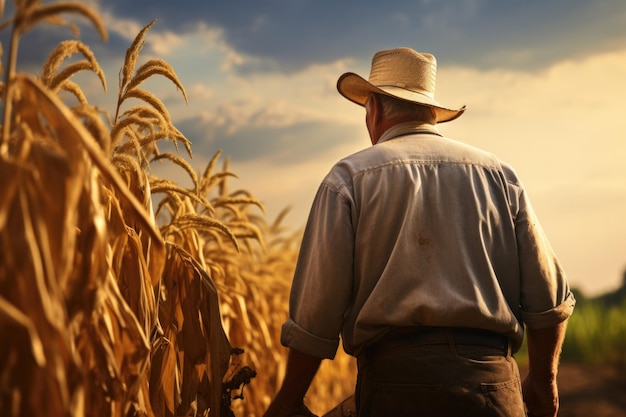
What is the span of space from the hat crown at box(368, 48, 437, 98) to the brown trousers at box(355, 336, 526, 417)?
1086 millimetres

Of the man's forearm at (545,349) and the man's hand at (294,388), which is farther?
the man's forearm at (545,349)

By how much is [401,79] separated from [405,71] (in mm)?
39

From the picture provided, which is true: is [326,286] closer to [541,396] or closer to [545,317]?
[545,317]

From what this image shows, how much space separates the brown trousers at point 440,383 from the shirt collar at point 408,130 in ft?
2.79

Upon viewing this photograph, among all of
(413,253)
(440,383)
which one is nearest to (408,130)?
(413,253)

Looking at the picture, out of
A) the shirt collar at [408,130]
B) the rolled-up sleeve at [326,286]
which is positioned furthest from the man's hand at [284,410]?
the shirt collar at [408,130]

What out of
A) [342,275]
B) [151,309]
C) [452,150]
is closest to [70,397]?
[151,309]

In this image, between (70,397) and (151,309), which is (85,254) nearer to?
(70,397)

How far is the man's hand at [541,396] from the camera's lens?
3.18m

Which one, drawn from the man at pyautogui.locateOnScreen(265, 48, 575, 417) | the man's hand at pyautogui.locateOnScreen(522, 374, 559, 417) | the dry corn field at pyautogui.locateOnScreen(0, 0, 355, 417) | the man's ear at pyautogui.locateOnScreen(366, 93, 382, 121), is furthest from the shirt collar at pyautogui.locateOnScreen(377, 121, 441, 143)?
the man's hand at pyautogui.locateOnScreen(522, 374, 559, 417)

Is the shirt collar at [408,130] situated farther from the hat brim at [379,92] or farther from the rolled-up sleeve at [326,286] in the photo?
the rolled-up sleeve at [326,286]

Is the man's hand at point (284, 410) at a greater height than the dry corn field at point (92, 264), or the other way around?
the dry corn field at point (92, 264)

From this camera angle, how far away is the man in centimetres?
268

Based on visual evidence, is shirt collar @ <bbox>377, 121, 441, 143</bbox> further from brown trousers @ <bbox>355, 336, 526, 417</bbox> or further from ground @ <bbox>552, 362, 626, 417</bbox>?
ground @ <bbox>552, 362, 626, 417</bbox>
